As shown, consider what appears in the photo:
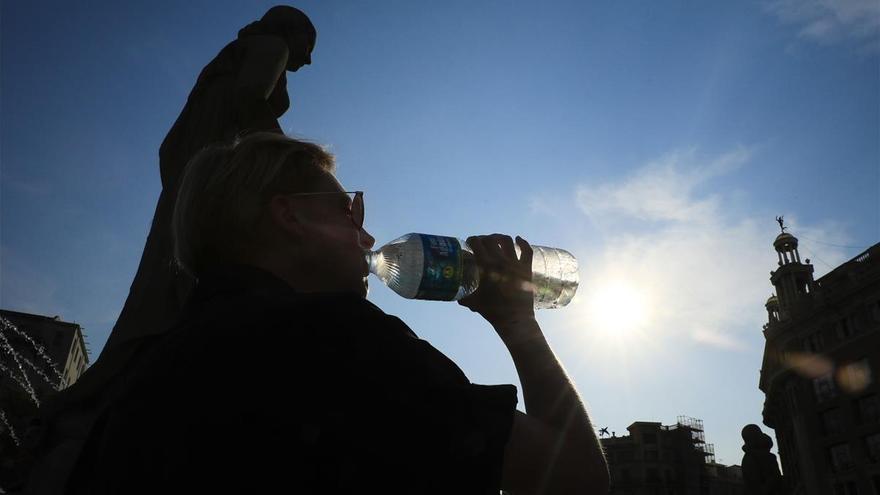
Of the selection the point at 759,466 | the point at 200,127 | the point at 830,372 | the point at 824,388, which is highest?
the point at 830,372

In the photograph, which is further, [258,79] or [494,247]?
[258,79]

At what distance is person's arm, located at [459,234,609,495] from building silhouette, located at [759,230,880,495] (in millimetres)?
42718

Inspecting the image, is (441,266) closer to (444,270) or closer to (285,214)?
(444,270)

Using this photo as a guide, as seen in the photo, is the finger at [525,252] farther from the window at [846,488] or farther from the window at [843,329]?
the window at [843,329]

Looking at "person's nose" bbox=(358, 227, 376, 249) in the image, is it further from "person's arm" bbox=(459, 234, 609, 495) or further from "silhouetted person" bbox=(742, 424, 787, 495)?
"silhouetted person" bbox=(742, 424, 787, 495)

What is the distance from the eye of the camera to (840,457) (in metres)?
38.8

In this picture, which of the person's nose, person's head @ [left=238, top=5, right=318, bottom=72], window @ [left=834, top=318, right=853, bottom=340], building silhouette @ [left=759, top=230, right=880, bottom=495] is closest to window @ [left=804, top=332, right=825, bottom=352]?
building silhouette @ [left=759, top=230, right=880, bottom=495]

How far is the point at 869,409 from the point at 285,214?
45.5m

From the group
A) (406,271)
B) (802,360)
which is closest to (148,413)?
(406,271)

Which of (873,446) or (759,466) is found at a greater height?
(873,446)

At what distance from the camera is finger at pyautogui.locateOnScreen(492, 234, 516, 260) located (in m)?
2.11

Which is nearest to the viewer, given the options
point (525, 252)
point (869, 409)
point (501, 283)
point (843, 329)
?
point (501, 283)

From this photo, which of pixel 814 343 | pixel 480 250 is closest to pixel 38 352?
pixel 814 343

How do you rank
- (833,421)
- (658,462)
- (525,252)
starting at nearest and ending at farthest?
1. (525,252)
2. (833,421)
3. (658,462)
